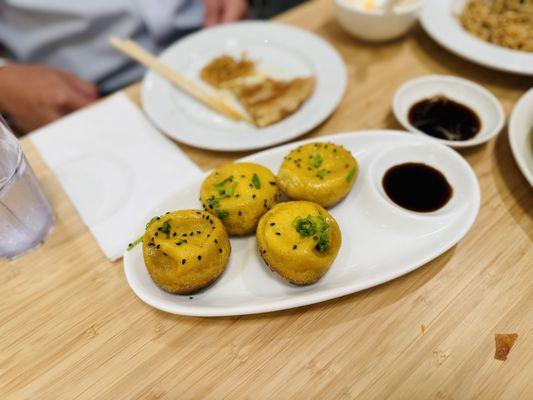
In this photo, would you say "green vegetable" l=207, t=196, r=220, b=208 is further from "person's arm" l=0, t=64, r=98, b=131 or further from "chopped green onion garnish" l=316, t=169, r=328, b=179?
"person's arm" l=0, t=64, r=98, b=131

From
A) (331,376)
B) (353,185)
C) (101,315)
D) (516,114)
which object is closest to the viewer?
(331,376)

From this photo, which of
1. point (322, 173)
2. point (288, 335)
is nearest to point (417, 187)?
point (322, 173)

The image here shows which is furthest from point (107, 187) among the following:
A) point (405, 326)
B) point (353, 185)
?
point (405, 326)

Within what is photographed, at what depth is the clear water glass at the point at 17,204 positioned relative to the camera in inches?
53.1

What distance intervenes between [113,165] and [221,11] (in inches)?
64.2

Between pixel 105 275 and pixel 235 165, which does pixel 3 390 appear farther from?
pixel 235 165

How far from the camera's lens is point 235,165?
55.6 inches

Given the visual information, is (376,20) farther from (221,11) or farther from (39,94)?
(39,94)

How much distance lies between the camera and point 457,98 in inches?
73.3

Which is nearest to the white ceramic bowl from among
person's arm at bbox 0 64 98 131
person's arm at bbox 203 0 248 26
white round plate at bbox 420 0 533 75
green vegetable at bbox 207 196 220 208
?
white round plate at bbox 420 0 533 75

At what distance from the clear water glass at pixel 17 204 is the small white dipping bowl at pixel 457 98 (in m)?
1.51

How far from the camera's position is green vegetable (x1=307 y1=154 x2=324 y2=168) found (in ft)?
4.65

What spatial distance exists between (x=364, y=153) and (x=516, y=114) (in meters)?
0.67

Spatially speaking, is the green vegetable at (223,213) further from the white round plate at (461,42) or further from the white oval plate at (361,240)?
the white round plate at (461,42)
